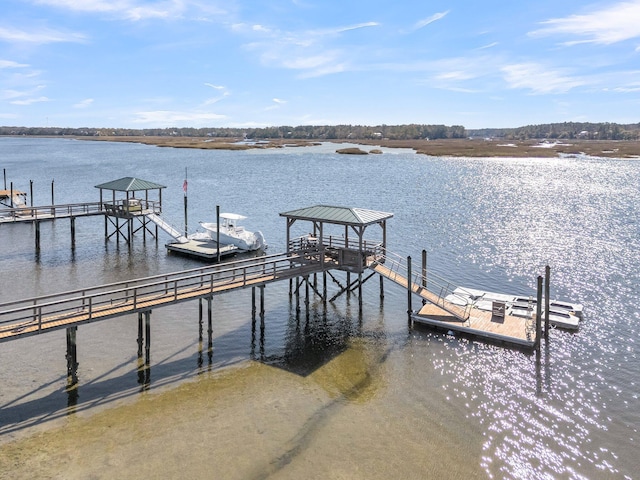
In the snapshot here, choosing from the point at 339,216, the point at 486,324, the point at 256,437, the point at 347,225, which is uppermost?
the point at 339,216

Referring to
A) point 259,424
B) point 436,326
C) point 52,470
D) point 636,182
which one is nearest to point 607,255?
point 436,326

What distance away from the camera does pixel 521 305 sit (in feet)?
87.3

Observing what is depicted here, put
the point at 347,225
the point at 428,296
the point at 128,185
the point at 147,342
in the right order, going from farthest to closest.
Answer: the point at 128,185 < the point at 428,296 < the point at 347,225 < the point at 147,342

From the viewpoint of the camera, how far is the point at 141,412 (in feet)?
56.0

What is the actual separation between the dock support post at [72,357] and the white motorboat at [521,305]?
55.6 ft

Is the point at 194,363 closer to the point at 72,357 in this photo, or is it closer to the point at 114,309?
the point at 114,309

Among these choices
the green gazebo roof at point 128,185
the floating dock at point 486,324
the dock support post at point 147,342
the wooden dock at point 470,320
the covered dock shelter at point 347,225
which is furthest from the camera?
the green gazebo roof at point 128,185

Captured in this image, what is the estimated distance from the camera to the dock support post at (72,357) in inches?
731

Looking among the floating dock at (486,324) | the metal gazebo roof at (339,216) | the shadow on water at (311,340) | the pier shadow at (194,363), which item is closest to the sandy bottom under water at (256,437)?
the pier shadow at (194,363)

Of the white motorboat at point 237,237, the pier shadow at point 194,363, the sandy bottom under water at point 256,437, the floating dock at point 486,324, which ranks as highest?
the white motorboat at point 237,237

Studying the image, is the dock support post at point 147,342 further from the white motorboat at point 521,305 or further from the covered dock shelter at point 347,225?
the white motorboat at point 521,305

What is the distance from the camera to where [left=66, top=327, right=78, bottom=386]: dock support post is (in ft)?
60.9

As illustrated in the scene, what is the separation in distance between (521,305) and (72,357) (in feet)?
67.4

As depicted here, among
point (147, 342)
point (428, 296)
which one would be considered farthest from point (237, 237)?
point (147, 342)
